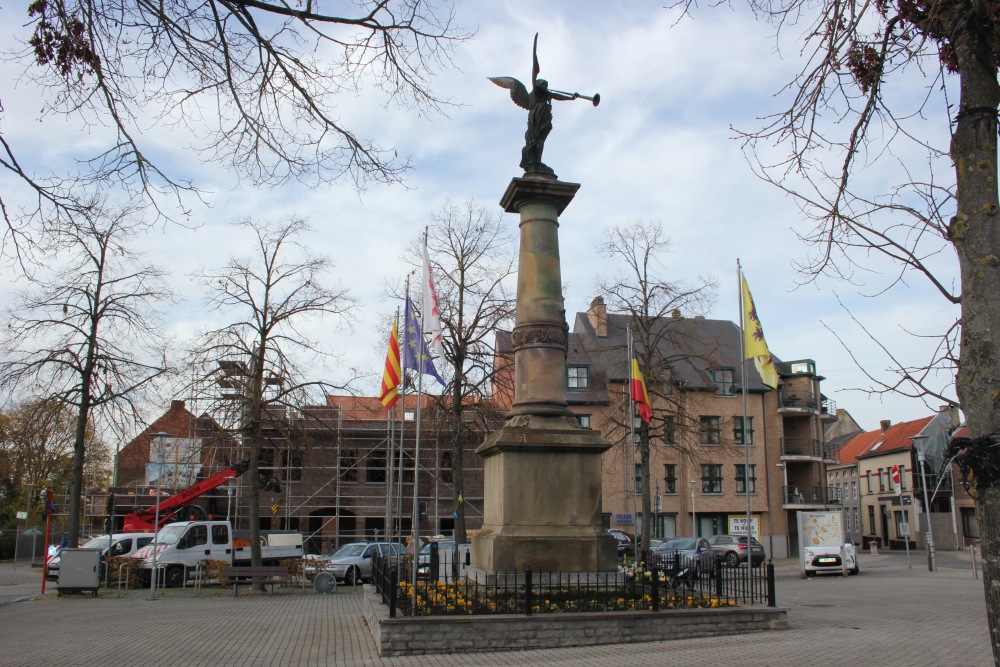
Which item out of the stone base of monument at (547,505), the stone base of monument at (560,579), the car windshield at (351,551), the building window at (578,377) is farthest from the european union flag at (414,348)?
the building window at (578,377)

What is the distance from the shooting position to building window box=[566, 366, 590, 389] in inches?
2028

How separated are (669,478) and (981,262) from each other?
4631cm

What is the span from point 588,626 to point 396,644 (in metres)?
2.55

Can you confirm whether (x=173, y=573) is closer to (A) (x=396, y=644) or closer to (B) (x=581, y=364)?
(A) (x=396, y=644)

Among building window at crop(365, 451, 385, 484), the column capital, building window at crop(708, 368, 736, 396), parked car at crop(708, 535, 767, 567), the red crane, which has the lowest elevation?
parked car at crop(708, 535, 767, 567)

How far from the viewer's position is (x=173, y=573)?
26344 millimetres

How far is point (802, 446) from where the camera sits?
53031 millimetres

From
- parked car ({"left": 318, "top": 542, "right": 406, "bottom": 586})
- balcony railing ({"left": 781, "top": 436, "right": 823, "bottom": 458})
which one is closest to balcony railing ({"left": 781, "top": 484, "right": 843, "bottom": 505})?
balcony railing ({"left": 781, "top": 436, "right": 823, "bottom": 458})

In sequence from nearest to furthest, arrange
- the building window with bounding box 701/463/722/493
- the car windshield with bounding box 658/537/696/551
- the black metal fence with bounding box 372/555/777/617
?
the black metal fence with bounding box 372/555/777/617
the car windshield with bounding box 658/537/696/551
the building window with bounding box 701/463/722/493

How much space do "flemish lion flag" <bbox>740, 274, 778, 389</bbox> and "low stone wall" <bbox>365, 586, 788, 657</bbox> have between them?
8814 mm

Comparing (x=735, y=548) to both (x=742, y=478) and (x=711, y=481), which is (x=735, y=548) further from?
(x=742, y=478)

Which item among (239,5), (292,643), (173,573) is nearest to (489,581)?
(292,643)

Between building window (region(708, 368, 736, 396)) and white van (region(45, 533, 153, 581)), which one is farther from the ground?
building window (region(708, 368, 736, 396))

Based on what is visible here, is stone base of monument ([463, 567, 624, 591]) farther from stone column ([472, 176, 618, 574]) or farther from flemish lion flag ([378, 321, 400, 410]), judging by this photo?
flemish lion flag ([378, 321, 400, 410])
